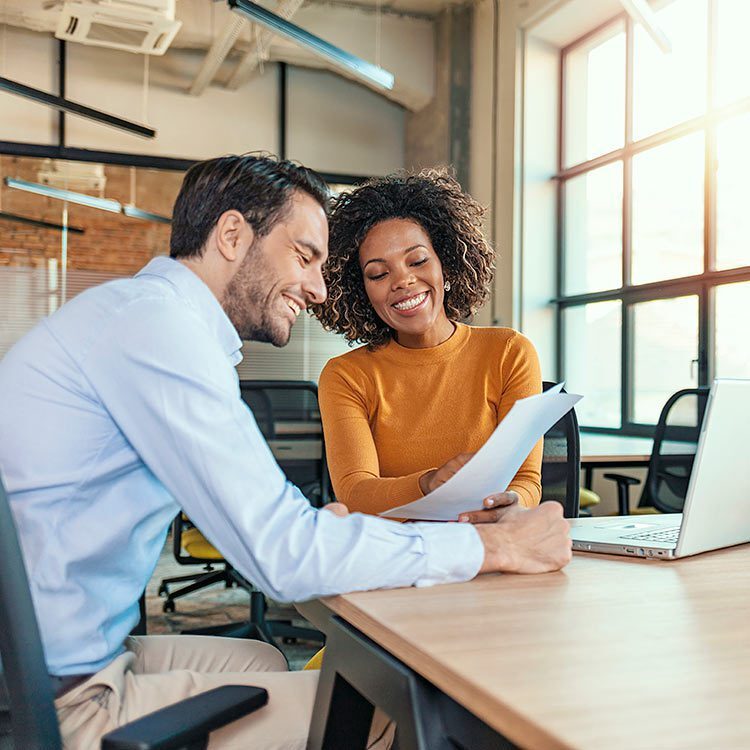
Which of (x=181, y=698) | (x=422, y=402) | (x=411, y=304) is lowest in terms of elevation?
(x=181, y=698)

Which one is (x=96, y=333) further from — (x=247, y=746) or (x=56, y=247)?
(x=56, y=247)

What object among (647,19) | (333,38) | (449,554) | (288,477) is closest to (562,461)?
(449,554)

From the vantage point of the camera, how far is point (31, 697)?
0.86 meters

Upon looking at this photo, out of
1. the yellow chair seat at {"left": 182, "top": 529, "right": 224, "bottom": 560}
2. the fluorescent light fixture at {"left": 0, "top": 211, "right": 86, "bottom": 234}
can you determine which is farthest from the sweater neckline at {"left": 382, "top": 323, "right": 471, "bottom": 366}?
the fluorescent light fixture at {"left": 0, "top": 211, "right": 86, "bottom": 234}

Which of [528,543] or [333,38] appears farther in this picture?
[333,38]

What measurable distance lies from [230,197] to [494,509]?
0.65 m

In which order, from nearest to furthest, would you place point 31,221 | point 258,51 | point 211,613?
point 211,613, point 258,51, point 31,221

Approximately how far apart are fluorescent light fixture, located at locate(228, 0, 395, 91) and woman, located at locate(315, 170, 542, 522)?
82.3 inches

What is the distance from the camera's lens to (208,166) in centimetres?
142

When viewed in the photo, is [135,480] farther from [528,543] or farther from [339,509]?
[528,543]

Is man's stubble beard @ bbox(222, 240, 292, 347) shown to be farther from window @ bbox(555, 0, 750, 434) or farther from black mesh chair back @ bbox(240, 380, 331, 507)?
window @ bbox(555, 0, 750, 434)

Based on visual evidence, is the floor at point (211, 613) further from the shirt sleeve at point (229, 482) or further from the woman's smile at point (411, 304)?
the shirt sleeve at point (229, 482)

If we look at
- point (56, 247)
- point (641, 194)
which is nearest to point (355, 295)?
point (641, 194)

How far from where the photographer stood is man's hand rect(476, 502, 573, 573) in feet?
3.67
